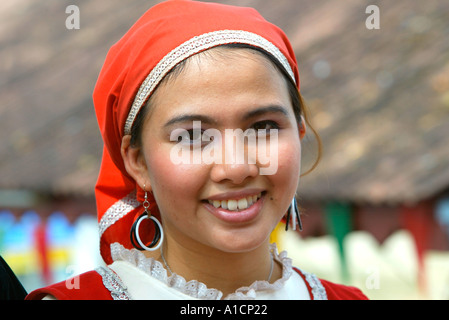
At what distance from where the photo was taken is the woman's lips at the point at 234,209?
191cm

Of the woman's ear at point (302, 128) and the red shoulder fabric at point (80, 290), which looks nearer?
the red shoulder fabric at point (80, 290)

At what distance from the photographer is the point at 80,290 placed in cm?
197

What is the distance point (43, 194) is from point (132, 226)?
12.7 ft

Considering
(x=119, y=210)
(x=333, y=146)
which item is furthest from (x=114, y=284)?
(x=333, y=146)

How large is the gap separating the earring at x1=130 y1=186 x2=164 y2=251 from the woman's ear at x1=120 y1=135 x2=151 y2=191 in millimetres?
64

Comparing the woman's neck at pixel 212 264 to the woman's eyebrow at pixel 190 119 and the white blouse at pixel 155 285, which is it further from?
the woman's eyebrow at pixel 190 119

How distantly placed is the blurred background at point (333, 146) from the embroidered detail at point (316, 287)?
1.87 m

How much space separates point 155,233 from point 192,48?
553 mm

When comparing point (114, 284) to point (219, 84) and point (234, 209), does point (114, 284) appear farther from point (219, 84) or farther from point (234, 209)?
point (219, 84)

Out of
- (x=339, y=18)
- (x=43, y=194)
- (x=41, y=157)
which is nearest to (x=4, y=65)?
(x=41, y=157)

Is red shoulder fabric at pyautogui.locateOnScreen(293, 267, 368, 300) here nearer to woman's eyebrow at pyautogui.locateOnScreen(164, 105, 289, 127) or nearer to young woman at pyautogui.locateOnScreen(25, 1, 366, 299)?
young woman at pyautogui.locateOnScreen(25, 1, 366, 299)

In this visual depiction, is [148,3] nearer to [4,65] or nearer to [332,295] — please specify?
[4,65]

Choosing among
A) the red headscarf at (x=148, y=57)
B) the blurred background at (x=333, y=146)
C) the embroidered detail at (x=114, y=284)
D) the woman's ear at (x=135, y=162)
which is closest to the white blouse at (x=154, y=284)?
the embroidered detail at (x=114, y=284)
